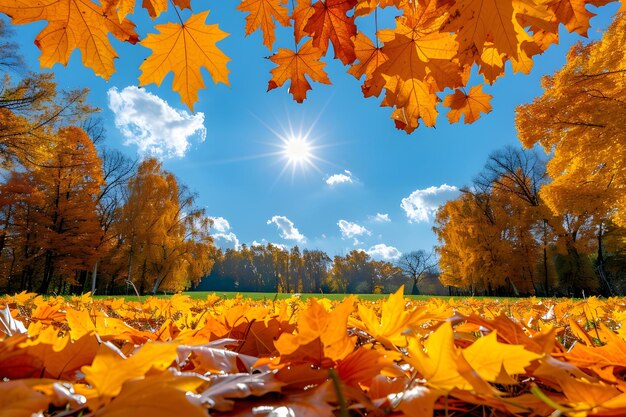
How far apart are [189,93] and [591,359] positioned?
4.92 feet

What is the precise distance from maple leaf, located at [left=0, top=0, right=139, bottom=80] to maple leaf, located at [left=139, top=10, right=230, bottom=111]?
105mm

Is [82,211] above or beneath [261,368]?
above

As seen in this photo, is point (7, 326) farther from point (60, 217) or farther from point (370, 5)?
point (60, 217)

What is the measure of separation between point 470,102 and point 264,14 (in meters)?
1.11

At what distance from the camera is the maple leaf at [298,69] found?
1.56 m

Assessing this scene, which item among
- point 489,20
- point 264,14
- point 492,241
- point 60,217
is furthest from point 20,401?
point 492,241

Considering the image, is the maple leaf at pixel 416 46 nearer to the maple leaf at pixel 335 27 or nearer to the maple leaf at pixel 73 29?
the maple leaf at pixel 335 27

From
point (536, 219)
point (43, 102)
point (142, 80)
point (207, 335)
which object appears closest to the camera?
point (207, 335)

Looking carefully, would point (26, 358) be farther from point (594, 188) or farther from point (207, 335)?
point (594, 188)

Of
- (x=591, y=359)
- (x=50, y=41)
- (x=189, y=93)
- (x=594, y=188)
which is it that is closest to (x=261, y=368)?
(x=591, y=359)

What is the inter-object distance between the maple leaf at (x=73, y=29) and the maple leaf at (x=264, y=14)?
47 cm

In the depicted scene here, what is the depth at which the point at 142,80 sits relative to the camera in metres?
1.35

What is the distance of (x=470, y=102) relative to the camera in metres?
1.72

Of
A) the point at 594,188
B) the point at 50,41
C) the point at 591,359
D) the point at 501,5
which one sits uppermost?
the point at 594,188
